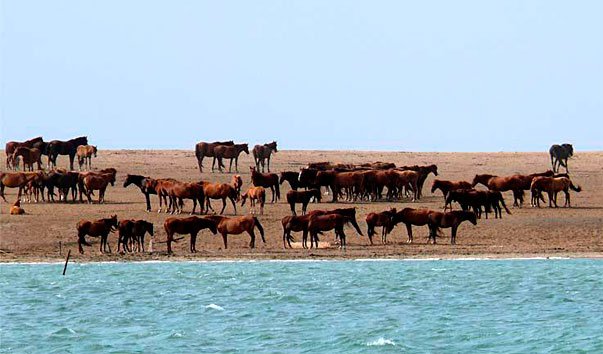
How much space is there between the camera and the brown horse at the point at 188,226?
124 ft

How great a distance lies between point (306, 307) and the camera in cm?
3028

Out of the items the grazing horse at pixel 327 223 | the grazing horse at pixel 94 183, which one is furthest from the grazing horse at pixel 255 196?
the grazing horse at pixel 327 223

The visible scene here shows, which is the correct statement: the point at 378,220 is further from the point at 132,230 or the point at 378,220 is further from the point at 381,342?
the point at 381,342

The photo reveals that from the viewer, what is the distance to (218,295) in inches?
1278

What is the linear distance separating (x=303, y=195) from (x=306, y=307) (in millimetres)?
14095

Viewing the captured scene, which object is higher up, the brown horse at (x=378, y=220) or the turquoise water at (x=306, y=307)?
the brown horse at (x=378, y=220)

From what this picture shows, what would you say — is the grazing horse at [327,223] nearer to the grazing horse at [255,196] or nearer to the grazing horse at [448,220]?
the grazing horse at [448,220]

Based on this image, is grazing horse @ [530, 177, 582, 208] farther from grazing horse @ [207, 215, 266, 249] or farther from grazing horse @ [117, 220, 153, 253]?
grazing horse @ [117, 220, 153, 253]

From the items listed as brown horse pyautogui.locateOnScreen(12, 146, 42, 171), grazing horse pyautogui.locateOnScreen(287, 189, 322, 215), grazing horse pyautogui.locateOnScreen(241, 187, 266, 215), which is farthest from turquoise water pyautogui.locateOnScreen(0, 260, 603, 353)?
brown horse pyautogui.locateOnScreen(12, 146, 42, 171)

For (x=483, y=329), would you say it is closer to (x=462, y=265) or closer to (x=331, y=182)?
(x=462, y=265)

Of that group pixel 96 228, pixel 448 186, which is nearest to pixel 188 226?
pixel 96 228

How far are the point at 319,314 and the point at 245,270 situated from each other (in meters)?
8.27

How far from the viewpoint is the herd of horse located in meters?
38.2

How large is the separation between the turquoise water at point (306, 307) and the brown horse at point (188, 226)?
106 centimetres
